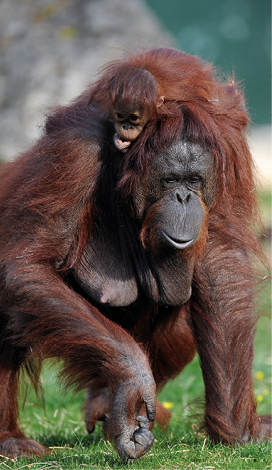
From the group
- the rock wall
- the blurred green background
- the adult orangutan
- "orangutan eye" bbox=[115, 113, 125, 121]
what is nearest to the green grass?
the adult orangutan

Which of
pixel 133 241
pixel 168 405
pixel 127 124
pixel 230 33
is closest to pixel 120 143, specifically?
pixel 127 124

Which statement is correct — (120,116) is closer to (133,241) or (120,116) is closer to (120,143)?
(120,143)

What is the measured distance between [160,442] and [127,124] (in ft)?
5.22

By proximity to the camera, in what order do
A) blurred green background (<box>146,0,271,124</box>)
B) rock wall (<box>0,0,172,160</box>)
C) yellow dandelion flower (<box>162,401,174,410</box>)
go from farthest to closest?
blurred green background (<box>146,0,271,124</box>) → rock wall (<box>0,0,172,160</box>) → yellow dandelion flower (<box>162,401,174,410</box>)

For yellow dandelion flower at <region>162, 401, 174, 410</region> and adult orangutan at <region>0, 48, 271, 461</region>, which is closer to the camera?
adult orangutan at <region>0, 48, 271, 461</region>

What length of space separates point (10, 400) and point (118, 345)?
1033mm

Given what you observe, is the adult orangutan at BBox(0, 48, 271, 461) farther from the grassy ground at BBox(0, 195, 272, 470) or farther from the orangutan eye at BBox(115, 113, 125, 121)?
the grassy ground at BBox(0, 195, 272, 470)

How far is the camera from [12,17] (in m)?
8.48

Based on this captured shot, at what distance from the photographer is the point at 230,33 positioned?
12773mm

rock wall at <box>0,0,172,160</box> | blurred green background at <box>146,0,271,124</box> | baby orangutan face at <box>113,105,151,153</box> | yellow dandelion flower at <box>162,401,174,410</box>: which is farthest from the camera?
blurred green background at <box>146,0,271,124</box>

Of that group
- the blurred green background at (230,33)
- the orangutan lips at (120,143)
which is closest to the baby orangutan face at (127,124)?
the orangutan lips at (120,143)

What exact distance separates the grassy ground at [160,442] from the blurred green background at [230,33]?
29.7 ft

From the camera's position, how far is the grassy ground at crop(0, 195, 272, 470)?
261 centimetres

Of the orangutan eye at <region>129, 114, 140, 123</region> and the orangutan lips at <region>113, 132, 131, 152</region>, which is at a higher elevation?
the orangutan eye at <region>129, 114, 140, 123</region>
